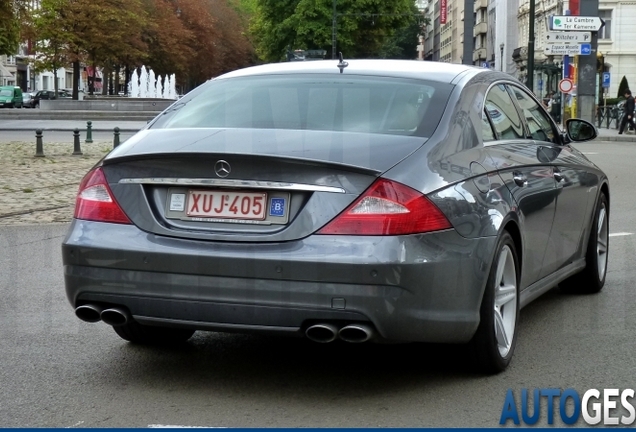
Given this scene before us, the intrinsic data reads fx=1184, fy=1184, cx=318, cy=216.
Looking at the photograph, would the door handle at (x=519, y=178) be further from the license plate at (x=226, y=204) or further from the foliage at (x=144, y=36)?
the foliage at (x=144, y=36)

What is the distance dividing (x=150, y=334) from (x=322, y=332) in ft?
4.85

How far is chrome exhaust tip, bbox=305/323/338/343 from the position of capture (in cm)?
494

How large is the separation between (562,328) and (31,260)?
4694 millimetres

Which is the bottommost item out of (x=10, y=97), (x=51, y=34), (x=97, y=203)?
(x=10, y=97)

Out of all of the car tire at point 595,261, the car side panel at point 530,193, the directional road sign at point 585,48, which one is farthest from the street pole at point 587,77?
the car side panel at point 530,193

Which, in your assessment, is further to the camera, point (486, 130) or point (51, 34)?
point (51, 34)

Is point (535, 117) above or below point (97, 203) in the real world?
above

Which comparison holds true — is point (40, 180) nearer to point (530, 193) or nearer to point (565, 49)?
point (530, 193)

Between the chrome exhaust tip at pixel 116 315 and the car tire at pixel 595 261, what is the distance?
11.9 feet

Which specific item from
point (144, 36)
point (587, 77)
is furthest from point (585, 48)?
point (144, 36)

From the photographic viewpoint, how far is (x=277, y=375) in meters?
5.59

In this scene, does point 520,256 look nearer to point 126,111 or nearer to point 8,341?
point 8,341

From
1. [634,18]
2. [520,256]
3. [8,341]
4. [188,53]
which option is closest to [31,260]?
[8,341]

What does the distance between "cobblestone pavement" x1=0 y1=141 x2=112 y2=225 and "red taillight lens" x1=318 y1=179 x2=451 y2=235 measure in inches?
329
